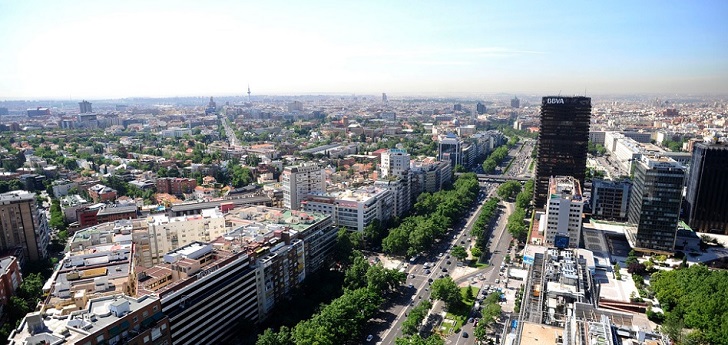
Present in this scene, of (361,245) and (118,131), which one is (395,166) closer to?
(361,245)

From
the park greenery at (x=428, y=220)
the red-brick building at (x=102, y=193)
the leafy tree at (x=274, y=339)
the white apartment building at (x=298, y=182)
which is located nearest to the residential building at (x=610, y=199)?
the park greenery at (x=428, y=220)

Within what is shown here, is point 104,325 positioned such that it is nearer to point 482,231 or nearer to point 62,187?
point 482,231

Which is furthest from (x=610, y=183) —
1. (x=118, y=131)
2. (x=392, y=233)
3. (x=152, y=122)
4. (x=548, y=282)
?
(x=152, y=122)

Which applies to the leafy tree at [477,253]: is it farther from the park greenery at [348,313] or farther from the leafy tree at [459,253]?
the park greenery at [348,313]

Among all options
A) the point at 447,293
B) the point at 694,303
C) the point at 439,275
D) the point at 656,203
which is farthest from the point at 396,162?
the point at 694,303

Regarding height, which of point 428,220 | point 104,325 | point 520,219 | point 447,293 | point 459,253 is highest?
point 104,325

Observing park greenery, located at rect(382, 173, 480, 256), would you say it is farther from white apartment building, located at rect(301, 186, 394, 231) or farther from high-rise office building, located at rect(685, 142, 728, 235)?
high-rise office building, located at rect(685, 142, 728, 235)
